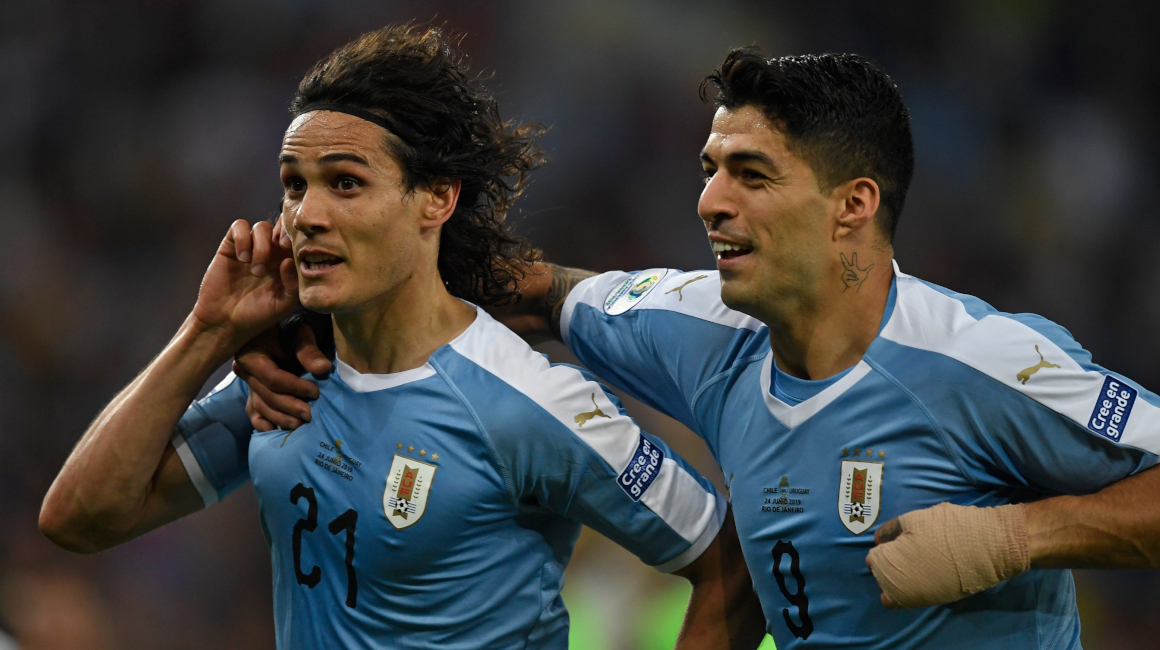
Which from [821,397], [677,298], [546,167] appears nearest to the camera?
[821,397]

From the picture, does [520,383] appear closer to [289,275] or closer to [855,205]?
[289,275]

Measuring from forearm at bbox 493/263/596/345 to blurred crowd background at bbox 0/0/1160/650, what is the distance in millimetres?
3088

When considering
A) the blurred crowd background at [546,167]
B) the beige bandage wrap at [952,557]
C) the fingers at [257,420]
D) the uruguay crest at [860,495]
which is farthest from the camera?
the blurred crowd background at [546,167]

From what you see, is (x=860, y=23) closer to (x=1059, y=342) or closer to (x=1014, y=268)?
(x=1014, y=268)

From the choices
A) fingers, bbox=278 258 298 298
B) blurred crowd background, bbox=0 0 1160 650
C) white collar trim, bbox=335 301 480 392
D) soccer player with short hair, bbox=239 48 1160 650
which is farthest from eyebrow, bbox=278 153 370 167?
blurred crowd background, bbox=0 0 1160 650

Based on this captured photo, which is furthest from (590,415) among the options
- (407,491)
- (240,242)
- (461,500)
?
(240,242)

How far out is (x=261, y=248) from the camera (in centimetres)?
283

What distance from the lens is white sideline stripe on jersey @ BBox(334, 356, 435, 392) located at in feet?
8.86

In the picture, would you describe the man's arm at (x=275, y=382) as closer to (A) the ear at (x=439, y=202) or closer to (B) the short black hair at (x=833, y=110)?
(A) the ear at (x=439, y=202)

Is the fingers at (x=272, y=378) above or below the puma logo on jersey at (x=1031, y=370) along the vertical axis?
below

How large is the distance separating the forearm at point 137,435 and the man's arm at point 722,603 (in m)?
1.49

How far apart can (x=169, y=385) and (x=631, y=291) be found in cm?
137

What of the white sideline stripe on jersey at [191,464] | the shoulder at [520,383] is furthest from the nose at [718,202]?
the white sideline stripe on jersey at [191,464]

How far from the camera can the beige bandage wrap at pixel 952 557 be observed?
84.8 inches
